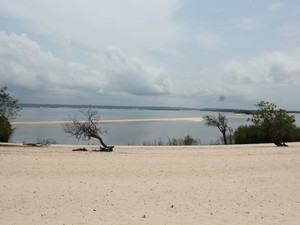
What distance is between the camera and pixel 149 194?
9836 millimetres

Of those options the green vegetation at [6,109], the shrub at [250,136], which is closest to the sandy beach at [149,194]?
the green vegetation at [6,109]

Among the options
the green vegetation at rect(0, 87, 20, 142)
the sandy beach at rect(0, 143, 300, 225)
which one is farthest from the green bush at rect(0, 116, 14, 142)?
the sandy beach at rect(0, 143, 300, 225)

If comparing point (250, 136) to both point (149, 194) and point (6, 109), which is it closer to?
point (6, 109)

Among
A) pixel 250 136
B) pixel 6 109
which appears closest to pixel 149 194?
pixel 6 109

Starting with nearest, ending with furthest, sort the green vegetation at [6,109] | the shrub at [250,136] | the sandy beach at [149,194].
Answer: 1. the sandy beach at [149,194]
2. the green vegetation at [6,109]
3. the shrub at [250,136]

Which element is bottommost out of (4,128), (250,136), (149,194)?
(149,194)

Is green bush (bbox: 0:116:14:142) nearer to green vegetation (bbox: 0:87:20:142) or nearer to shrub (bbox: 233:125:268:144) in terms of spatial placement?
green vegetation (bbox: 0:87:20:142)

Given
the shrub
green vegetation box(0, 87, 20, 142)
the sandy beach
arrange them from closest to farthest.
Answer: the sandy beach
green vegetation box(0, 87, 20, 142)
the shrub

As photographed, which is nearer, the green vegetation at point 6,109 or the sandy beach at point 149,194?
the sandy beach at point 149,194

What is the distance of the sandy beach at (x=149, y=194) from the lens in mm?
7570

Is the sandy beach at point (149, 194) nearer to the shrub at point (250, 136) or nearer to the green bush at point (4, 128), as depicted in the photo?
the green bush at point (4, 128)

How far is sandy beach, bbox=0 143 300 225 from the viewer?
298 inches

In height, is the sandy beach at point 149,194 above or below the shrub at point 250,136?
below

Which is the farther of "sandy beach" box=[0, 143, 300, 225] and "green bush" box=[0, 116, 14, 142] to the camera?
"green bush" box=[0, 116, 14, 142]
